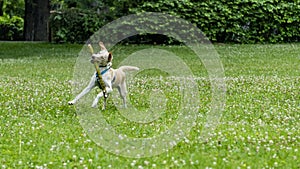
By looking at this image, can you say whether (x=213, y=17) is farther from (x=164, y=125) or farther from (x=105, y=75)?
(x=164, y=125)

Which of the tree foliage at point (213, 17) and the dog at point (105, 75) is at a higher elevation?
the dog at point (105, 75)

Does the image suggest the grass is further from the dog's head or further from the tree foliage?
the tree foliage

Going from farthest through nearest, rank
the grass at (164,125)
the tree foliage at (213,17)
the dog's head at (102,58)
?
the tree foliage at (213,17) → the dog's head at (102,58) → the grass at (164,125)

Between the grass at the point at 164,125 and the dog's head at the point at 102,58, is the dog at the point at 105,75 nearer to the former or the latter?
the dog's head at the point at 102,58

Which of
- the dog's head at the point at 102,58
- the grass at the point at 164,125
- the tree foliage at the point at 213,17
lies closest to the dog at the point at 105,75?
the dog's head at the point at 102,58

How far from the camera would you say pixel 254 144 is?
6.85 metres

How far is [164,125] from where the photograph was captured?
322 inches

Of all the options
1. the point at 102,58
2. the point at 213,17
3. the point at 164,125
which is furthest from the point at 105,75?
the point at 213,17

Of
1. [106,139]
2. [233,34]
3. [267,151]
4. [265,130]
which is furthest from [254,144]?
[233,34]

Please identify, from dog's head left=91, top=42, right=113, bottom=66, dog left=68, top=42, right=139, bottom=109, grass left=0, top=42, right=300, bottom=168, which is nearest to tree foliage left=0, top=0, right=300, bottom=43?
grass left=0, top=42, right=300, bottom=168

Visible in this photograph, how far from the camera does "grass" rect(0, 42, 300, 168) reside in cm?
618

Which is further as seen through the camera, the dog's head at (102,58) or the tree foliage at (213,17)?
the tree foliage at (213,17)

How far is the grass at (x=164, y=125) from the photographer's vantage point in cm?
618

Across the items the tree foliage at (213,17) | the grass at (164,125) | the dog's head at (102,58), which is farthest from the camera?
the tree foliage at (213,17)
